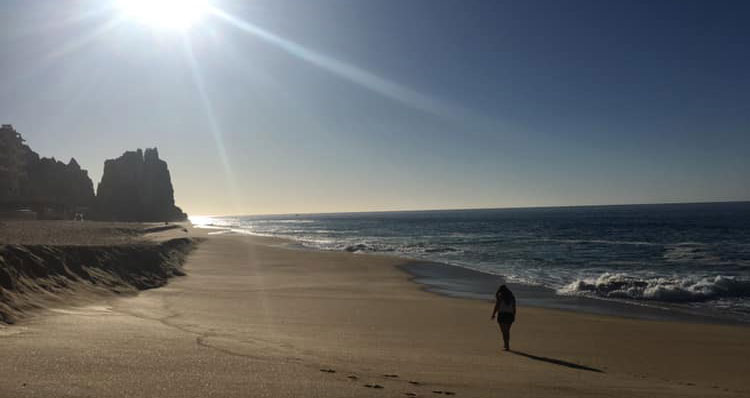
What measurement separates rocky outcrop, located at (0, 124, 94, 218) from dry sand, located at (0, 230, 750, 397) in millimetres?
57444

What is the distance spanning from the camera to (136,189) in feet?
372

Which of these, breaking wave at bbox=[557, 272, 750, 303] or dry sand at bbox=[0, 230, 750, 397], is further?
breaking wave at bbox=[557, 272, 750, 303]

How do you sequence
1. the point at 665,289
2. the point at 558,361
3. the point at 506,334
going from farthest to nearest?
the point at 665,289, the point at 506,334, the point at 558,361

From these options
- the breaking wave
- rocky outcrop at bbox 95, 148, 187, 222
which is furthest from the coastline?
rocky outcrop at bbox 95, 148, 187, 222

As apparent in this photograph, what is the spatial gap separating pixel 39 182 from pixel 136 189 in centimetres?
2143

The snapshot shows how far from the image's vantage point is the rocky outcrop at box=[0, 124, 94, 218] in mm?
60750

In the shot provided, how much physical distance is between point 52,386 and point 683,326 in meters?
16.4

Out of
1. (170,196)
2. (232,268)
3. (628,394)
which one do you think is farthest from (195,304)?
(170,196)

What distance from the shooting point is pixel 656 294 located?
2080 cm

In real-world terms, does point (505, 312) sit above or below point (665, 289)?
above

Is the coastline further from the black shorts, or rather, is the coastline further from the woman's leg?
the woman's leg

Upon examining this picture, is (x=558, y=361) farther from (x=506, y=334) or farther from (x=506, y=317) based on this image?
(x=506, y=317)

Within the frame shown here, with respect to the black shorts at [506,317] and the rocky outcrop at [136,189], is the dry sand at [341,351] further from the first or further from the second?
the rocky outcrop at [136,189]

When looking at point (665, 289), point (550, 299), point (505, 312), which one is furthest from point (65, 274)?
point (665, 289)
